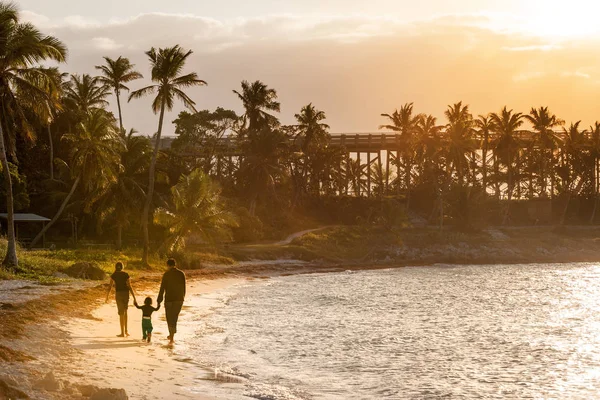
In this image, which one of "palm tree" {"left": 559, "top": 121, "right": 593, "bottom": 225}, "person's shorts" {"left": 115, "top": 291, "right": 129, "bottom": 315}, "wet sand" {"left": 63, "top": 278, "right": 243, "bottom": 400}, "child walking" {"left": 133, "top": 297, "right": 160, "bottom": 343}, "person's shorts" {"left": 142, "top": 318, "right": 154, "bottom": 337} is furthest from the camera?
"palm tree" {"left": 559, "top": 121, "right": 593, "bottom": 225}

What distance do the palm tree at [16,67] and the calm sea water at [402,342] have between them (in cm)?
879

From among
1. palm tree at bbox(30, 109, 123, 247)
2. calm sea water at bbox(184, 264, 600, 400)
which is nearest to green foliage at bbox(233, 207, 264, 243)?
palm tree at bbox(30, 109, 123, 247)

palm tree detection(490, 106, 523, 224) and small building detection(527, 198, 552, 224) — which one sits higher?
palm tree detection(490, 106, 523, 224)

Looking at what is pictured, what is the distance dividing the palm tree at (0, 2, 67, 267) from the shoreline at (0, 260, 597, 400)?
621 cm

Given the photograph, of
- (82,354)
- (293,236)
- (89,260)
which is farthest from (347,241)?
(82,354)

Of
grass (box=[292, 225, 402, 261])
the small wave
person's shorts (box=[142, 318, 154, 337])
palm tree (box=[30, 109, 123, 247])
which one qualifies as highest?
palm tree (box=[30, 109, 123, 247])

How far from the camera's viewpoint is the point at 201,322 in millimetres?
23406

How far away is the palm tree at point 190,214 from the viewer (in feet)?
147

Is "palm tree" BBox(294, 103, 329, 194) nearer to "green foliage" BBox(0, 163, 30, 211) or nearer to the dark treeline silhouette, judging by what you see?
the dark treeline silhouette

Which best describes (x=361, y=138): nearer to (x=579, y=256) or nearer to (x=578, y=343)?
(x=579, y=256)

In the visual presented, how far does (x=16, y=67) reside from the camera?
3005 cm

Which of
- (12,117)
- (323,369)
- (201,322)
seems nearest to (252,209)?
(12,117)

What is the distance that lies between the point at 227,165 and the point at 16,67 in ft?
140

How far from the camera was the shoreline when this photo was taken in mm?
11781
